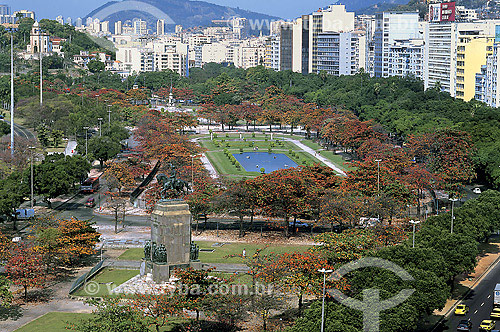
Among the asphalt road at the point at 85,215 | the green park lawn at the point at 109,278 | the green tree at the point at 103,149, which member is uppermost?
the green tree at the point at 103,149

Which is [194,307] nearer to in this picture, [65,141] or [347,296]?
[347,296]

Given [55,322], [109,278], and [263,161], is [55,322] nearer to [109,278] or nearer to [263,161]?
[109,278]

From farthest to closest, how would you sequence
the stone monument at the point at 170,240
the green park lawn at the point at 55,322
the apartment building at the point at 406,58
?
the apartment building at the point at 406,58 < the stone monument at the point at 170,240 < the green park lawn at the point at 55,322

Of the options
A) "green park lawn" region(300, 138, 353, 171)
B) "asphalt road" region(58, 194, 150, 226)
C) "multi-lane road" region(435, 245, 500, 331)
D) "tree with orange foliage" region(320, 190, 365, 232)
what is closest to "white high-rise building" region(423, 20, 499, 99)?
"green park lawn" region(300, 138, 353, 171)

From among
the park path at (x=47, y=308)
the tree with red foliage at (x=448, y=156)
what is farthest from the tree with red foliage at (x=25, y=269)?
the tree with red foliage at (x=448, y=156)

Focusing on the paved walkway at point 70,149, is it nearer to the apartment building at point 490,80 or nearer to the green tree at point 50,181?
the green tree at point 50,181

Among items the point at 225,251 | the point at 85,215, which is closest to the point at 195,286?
the point at 225,251

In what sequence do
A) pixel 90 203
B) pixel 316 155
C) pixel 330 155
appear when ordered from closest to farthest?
pixel 90 203 → pixel 316 155 → pixel 330 155
